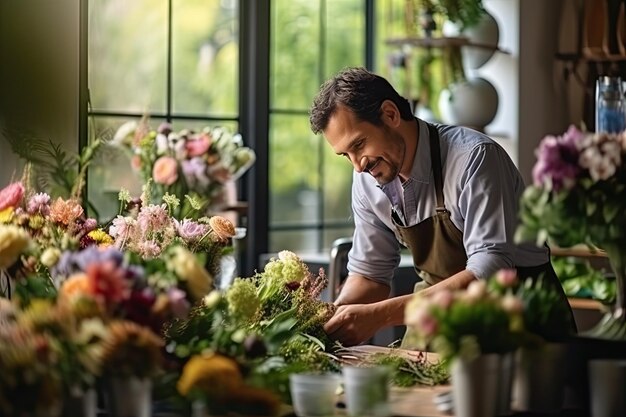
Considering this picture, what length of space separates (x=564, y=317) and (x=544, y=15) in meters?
4.19

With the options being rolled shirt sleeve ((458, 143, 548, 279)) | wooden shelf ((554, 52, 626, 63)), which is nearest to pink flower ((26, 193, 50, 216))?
rolled shirt sleeve ((458, 143, 548, 279))

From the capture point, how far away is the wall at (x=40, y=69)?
359cm

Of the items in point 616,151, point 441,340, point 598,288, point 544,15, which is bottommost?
point 598,288

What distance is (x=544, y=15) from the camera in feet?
20.5

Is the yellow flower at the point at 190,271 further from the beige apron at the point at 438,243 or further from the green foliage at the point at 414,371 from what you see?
the beige apron at the point at 438,243

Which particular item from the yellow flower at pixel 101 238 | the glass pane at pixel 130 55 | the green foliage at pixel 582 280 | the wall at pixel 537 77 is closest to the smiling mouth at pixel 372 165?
the yellow flower at pixel 101 238

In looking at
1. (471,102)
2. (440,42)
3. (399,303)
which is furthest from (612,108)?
(399,303)

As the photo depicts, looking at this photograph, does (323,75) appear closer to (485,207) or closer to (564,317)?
(485,207)

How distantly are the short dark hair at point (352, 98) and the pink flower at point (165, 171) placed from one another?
132 cm

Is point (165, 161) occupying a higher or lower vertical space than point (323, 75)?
lower

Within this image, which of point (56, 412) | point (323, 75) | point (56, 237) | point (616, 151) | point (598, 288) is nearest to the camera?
point (56, 412)

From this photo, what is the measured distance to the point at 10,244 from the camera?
2.46m

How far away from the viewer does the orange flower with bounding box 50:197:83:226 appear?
3.02m

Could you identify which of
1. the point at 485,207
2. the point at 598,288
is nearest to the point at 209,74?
the point at 598,288
